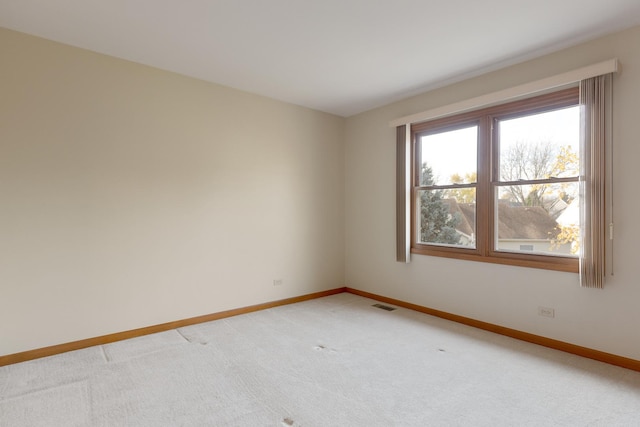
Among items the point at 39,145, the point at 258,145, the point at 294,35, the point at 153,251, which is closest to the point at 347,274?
the point at 258,145

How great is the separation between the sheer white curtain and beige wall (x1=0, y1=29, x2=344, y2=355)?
319 cm

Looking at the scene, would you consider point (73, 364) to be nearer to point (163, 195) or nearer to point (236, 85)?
point (163, 195)

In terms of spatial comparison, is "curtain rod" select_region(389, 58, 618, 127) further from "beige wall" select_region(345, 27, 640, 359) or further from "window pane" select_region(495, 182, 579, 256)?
"window pane" select_region(495, 182, 579, 256)

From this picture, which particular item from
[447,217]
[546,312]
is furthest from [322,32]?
[546,312]

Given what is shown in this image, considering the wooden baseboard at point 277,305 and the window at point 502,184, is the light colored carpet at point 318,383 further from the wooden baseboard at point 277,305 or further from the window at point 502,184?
the window at point 502,184

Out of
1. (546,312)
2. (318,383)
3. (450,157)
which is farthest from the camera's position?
(450,157)

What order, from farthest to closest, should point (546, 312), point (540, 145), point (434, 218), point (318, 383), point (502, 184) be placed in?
point (434, 218) → point (502, 184) → point (540, 145) → point (546, 312) → point (318, 383)

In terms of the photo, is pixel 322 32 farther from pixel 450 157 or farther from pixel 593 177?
pixel 593 177

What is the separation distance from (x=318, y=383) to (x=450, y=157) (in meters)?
3.00

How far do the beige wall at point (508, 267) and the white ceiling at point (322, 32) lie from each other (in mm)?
201

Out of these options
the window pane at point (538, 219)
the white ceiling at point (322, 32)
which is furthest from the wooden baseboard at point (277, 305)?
the white ceiling at point (322, 32)

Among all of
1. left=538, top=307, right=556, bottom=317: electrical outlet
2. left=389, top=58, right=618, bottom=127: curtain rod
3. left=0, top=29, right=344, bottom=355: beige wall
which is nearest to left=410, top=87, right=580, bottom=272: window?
left=389, top=58, right=618, bottom=127: curtain rod

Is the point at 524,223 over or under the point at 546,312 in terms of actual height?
over

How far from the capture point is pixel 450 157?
4.12m
